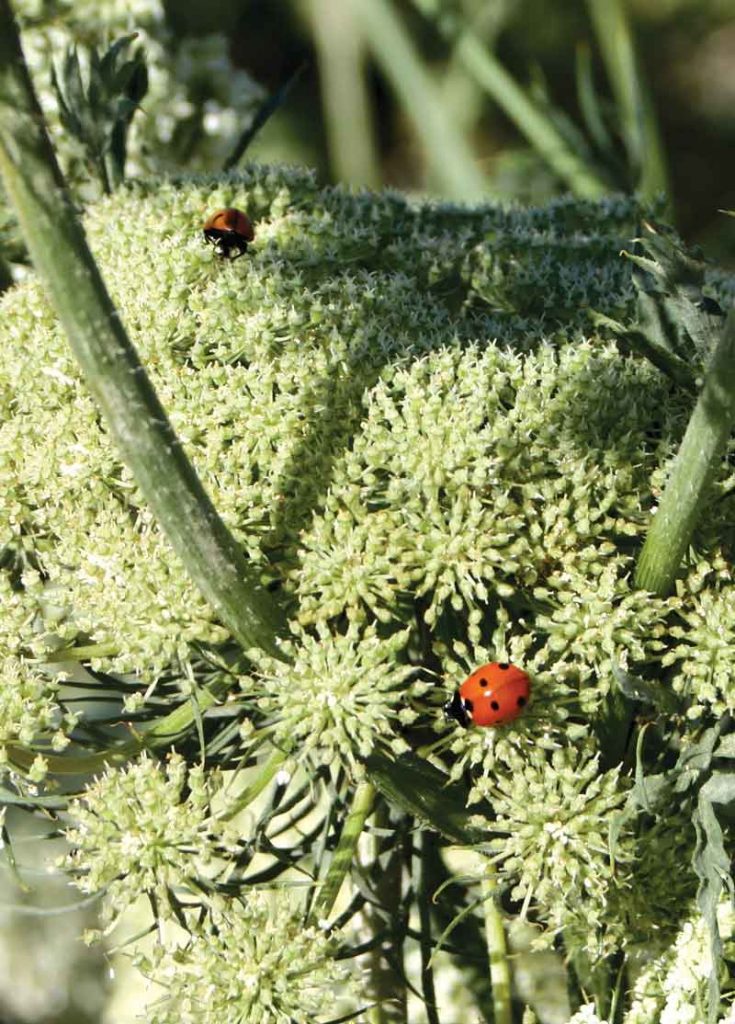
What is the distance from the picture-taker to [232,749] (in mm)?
1165

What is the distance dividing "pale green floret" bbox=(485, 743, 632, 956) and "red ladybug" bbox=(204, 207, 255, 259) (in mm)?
546

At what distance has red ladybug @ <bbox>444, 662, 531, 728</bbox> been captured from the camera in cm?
99

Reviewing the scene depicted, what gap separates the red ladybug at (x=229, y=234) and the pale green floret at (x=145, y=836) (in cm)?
50

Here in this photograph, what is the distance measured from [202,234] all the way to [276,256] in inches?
3.0

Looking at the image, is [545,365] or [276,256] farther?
[276,256]

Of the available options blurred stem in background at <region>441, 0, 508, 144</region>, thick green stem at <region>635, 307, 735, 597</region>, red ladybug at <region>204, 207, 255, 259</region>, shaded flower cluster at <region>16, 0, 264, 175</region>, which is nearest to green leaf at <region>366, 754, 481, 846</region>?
thick green stem at <region>635, 307, 735, 597</region>

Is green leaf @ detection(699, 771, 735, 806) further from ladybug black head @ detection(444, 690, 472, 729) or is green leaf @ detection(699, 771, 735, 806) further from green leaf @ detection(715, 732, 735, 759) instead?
ladybug black head @ detection(444, 690, 472, 729)

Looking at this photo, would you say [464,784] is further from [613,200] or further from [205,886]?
[613,200]

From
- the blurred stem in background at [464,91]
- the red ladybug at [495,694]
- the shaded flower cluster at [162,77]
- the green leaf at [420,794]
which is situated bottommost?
the green leaf at [420,794]

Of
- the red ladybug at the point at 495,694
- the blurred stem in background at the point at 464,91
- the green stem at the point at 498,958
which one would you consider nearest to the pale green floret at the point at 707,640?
the red ladybug at the point at 495,694

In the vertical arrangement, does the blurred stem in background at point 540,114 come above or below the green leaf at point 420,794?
above

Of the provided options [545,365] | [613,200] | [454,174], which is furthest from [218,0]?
[545,365]

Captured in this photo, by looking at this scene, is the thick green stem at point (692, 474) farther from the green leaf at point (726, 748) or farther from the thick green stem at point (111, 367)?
the thick green stem at point (111, 367)

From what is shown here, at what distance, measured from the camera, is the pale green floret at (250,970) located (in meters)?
1.02
